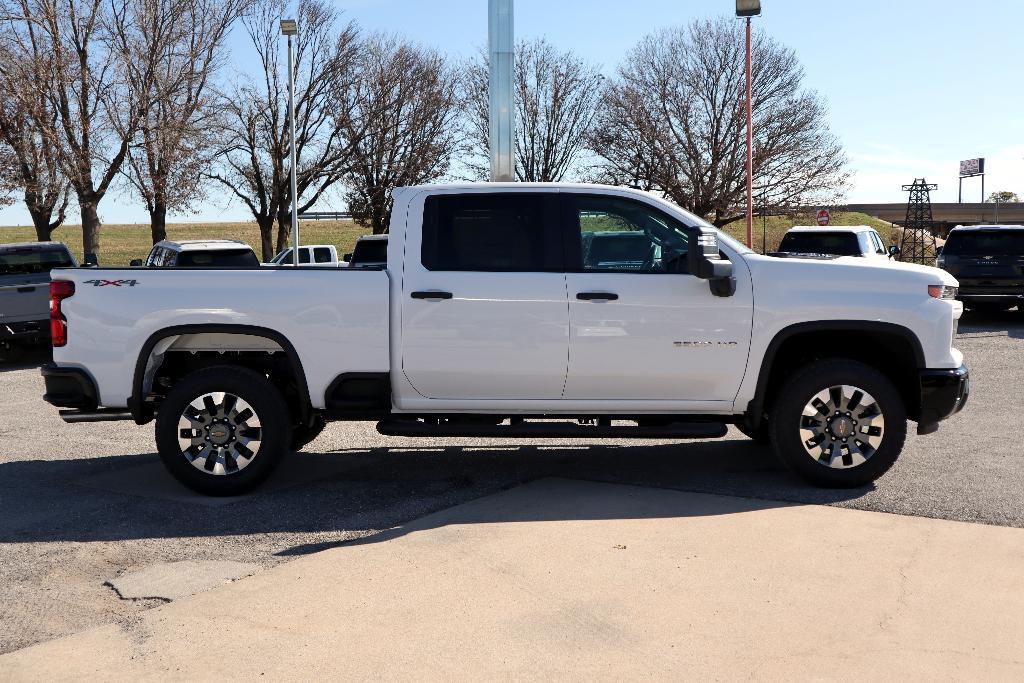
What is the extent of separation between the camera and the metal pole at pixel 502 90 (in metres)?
13.3

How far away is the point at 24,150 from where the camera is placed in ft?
99.5

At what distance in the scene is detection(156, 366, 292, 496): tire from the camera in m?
6.73

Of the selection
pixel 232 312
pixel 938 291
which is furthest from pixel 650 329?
pixel 232 312

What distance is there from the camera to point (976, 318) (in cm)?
2166

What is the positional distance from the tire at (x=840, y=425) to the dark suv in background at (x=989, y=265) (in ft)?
44.1

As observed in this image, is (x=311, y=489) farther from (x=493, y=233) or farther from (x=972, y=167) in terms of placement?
(x=972, y=167)

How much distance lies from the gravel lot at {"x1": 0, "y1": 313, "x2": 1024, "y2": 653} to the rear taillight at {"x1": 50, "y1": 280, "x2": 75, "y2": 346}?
105 centimetres

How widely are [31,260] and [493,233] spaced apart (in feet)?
39.6

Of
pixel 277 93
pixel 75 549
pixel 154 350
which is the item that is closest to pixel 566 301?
pixel 154 350

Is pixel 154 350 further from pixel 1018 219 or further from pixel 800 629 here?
pixel 1018 219

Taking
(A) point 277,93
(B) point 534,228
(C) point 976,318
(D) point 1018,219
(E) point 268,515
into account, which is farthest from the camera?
(D) point 1018,219

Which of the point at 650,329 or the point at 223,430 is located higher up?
the point at 650,329

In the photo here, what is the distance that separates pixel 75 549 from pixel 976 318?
65.4 ft

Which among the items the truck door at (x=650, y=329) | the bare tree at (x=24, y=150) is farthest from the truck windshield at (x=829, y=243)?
the bare tree at (x=24, y=150)
